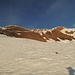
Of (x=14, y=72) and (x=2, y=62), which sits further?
(x=2, y=62)

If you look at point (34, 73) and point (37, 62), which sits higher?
point (37, 62)

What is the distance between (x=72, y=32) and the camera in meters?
51.9

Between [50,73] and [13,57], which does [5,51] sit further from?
[50,73]

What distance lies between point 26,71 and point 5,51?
306 inches

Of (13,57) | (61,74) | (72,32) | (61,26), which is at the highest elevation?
(61,26)

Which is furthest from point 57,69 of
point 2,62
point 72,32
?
point 72,32

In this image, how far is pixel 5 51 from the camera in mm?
19531

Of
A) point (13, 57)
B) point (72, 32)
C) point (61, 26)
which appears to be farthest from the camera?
point (61, 26)

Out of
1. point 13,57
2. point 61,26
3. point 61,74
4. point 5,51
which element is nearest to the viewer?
point 61,74

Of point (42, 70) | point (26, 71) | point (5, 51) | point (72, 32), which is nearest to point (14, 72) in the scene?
point (26, 71)

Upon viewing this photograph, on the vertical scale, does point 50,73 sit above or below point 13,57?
below

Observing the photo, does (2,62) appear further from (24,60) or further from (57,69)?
(57,69)

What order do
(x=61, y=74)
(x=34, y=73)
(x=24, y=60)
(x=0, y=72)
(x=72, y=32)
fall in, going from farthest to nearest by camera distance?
1. (x=72, y=32)
2. (x=24, y=60)
3. (x=0, y=72)
4. (x=34, y=73)
5. (x=61, y=74)

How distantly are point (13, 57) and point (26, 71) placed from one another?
205 inches
